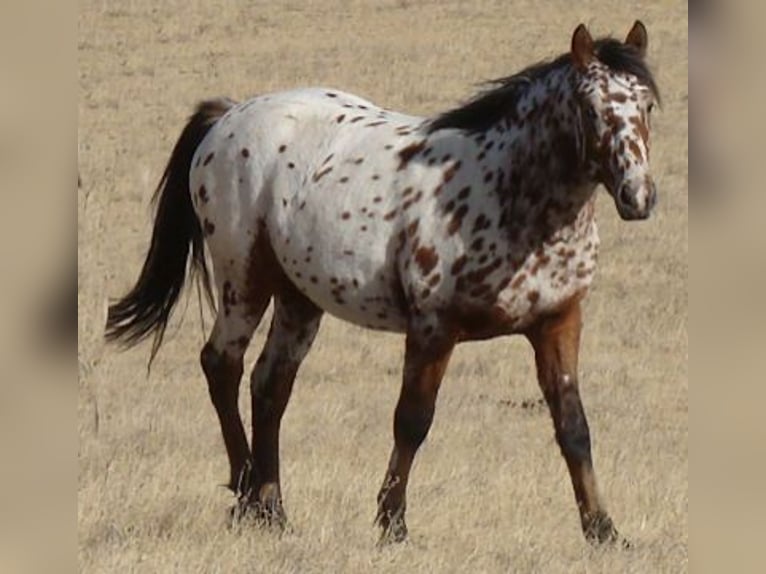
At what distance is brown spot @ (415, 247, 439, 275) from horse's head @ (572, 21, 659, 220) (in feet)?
2.17

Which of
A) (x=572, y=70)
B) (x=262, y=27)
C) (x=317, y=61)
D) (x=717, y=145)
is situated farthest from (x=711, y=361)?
(x=262, y=27)

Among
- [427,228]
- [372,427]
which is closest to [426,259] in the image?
[427,228]

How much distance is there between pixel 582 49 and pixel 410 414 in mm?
1507

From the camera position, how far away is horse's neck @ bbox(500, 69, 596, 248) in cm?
606

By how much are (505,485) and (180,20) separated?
21.0m

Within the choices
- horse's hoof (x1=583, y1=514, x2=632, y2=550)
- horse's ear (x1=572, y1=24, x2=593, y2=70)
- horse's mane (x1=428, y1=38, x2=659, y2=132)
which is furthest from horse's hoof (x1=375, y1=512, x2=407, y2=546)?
horse's ear (x1=572, y1=24, x2=593, y2=70)

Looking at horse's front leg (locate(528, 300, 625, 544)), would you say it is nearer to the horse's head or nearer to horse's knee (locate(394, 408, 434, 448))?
horse's knee (locate(394, 408, 434, 448))

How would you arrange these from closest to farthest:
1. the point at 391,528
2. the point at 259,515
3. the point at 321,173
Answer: the point at 391,528
the point at 259,515
the point at 321,173

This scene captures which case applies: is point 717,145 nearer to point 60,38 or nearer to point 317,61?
point 60,38

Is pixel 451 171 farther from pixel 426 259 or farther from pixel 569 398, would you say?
pixel 569 398

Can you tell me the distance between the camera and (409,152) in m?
6.46

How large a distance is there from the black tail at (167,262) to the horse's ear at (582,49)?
2.27 meters

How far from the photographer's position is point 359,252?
6402mm

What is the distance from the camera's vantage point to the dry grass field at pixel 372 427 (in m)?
5.81
